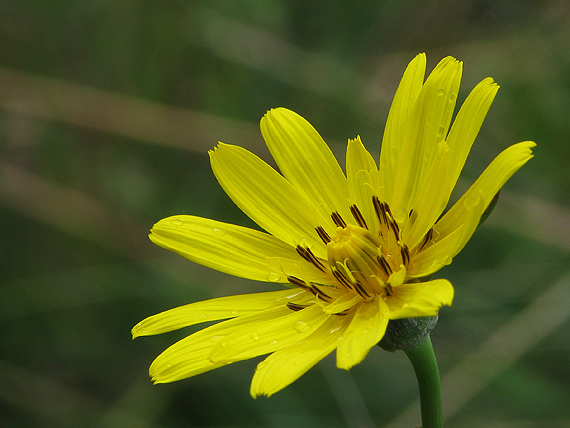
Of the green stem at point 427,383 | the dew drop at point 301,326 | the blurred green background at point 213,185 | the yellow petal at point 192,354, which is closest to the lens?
the green stem at point 427,383

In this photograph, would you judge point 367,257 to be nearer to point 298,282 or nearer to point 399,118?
point 298,282

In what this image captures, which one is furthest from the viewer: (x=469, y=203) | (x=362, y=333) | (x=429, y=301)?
(x=469, y=203)

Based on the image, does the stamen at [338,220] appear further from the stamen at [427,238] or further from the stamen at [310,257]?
the stamen at [427,238]

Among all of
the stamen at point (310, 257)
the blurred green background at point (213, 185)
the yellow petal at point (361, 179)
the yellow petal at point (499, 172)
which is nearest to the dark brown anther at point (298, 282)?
the stamen at point (310, 257)

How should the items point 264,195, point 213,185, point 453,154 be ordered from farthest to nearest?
point 213,185 < point 264,195 < point 453,154

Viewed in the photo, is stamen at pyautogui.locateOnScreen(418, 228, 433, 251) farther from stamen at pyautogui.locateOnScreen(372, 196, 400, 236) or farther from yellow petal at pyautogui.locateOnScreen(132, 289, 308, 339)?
yellow petal at pyautogui.locateOnScreen(132, 289, 308, 339)

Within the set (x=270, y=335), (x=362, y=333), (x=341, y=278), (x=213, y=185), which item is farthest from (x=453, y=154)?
(x=213, y=185)

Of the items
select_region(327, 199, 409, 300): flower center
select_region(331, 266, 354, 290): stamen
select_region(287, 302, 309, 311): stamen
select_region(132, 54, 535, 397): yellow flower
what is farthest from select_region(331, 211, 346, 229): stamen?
select_region(287, 302, 309, 311): stamen
